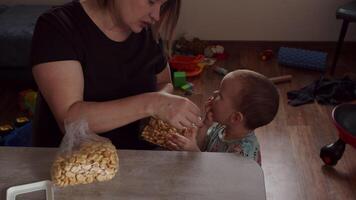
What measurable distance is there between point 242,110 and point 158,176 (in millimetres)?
506

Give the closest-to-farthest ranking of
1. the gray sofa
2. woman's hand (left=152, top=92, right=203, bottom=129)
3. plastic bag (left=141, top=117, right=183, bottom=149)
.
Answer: woman's hand (left=152, top=92, right=203, bottom=129) → plastic bag (left=141, top=117, right=183, bottom=149) → the gray sofa

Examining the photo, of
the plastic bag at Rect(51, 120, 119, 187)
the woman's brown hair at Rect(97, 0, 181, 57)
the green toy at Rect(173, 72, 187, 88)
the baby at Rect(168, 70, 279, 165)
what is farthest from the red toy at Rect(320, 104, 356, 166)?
the plastic bag at Rect(51, 120, 119, 187)

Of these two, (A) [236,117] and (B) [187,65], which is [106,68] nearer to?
(A) [236,117]

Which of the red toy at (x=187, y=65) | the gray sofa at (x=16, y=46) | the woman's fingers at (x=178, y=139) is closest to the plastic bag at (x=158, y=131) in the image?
the woman's fingers at (x=178, y=139)

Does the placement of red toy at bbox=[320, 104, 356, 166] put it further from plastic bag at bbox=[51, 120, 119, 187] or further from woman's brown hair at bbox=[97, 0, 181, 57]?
plastic bag at bbox=[51, 120, 119, 187]

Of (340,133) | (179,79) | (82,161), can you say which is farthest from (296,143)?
(82,161)

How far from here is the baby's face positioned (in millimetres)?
1257

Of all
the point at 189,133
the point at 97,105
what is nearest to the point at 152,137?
the point at 189,133

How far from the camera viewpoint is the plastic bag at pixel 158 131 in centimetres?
104

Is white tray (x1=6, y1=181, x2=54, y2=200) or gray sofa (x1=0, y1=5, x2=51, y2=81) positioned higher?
white tray (x1=6, y1=181, x2=54, y2=200)

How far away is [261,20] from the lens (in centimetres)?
313

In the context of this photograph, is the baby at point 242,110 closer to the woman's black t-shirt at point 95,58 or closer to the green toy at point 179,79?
the woman's black t-shirt at point 95,58

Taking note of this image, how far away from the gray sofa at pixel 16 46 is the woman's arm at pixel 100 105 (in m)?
1.59

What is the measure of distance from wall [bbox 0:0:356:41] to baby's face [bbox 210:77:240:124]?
6.38 ft
